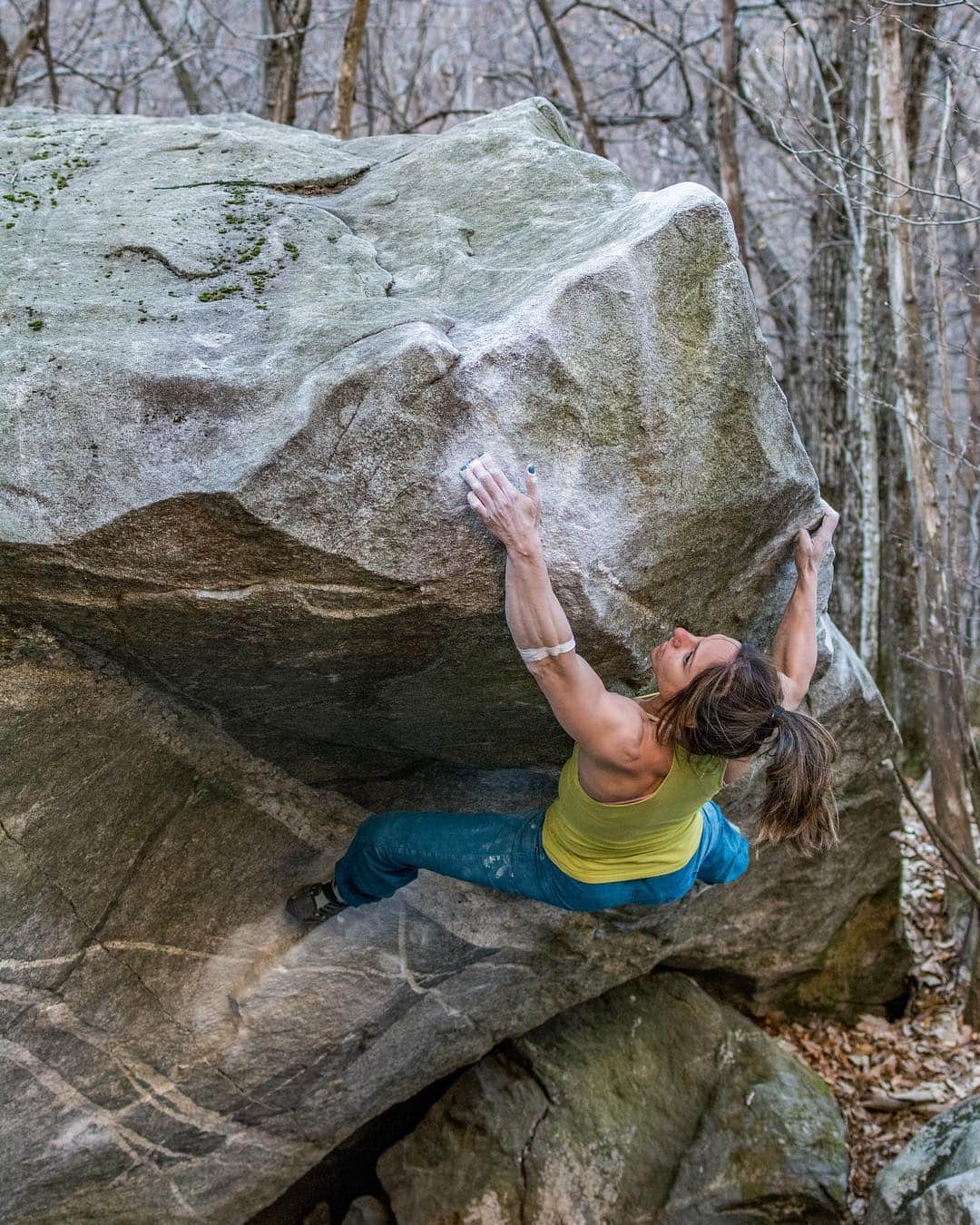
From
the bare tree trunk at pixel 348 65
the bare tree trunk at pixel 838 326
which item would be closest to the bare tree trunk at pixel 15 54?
the bare tree trunk at pixel 348 65

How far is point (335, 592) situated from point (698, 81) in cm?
1315

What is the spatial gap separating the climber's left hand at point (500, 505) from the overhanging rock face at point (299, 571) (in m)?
0.09

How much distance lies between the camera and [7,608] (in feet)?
11.0

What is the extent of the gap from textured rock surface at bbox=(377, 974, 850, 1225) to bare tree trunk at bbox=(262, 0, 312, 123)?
7.10 metres

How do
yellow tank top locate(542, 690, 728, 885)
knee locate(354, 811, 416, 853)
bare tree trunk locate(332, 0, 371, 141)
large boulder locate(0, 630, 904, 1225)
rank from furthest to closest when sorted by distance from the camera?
bare tree trunk locate(332, 0, 371, 141) → knee locate(354, 811, 416, 853) → large boulder locate(0, 630, 904, 1225) → yellow tank top locate(542, 690, 728, 885)

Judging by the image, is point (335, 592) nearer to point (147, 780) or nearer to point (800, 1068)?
point (147, 780)

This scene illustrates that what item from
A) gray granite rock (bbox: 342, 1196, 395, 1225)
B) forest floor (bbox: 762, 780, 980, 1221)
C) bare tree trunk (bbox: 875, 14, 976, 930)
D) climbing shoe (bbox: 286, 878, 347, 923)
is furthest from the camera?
bare tree trunk (bbox: 875, 14, 976, 930)

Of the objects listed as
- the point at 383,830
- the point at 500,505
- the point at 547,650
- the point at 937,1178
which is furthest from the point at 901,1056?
the point at 500,505

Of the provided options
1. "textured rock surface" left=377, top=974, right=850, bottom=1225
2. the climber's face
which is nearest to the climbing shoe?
"textured rock surface" left=377, top=974, right=850, bottom=1225

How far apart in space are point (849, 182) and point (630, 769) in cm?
745

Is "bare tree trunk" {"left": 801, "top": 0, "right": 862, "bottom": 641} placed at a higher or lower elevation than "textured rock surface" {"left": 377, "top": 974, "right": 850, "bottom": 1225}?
higher

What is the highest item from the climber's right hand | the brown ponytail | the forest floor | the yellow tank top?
the climber's right hand

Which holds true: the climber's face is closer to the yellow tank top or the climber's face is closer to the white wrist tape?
the yellow tank top

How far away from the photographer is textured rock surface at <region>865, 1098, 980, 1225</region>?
4188mm
